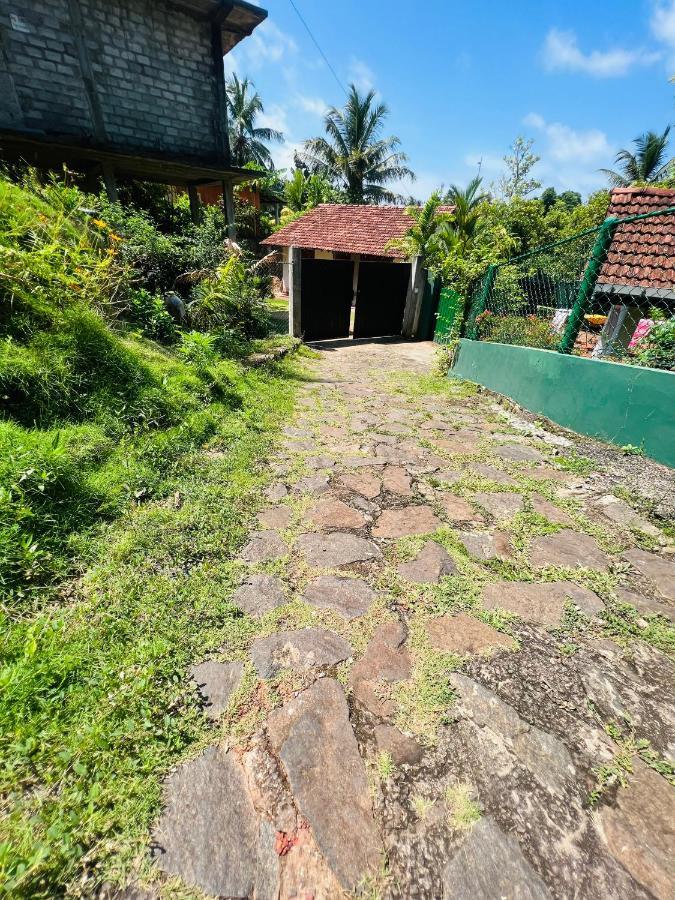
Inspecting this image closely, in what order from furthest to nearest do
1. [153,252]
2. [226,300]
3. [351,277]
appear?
[351,277] → [226,300] → [153,252]

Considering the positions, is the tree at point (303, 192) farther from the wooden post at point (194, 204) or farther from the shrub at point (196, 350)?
the shrub at point (196, 350)

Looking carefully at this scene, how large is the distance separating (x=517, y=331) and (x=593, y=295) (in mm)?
1396

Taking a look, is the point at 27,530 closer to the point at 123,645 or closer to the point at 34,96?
the point at 123,645

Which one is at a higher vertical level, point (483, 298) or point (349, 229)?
point (349, 229)

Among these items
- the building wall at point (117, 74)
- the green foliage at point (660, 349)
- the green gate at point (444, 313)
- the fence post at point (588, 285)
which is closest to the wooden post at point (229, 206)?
the building wall at point (117, 74)

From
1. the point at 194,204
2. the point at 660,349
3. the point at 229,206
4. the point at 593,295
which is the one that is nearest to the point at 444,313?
the point at 593,295

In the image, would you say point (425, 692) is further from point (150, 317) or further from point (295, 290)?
point (295, 290)

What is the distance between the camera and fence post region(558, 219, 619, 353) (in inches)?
155

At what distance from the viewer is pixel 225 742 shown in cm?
138

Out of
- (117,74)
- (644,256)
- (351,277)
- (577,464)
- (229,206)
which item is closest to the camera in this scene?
(577,464)

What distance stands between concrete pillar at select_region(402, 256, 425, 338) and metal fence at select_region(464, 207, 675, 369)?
4.69 m

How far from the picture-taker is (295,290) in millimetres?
9164

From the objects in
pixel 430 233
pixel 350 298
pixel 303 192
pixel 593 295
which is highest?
pixel 303 192

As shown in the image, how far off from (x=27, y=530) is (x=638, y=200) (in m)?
9.46
